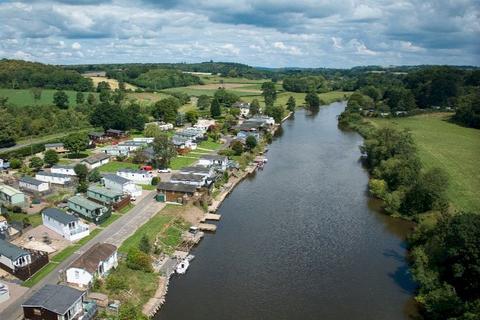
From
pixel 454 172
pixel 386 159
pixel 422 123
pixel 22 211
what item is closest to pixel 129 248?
pixel 22 211

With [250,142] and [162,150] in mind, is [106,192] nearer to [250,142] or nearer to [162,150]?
[162,150]

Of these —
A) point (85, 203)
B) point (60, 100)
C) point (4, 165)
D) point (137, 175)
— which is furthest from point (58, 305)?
point (60, 100)

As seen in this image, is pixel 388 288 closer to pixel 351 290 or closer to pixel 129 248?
pixel 351 290

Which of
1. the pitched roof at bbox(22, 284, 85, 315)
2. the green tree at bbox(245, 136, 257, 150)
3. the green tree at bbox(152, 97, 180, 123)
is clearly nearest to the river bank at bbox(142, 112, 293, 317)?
the green tree at bbox(245, 136, 257, 150)

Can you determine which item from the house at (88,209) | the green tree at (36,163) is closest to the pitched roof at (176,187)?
the house at (88,209)

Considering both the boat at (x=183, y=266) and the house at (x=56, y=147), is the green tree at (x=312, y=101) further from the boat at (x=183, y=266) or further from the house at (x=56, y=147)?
the boat at (x=183, y=266)

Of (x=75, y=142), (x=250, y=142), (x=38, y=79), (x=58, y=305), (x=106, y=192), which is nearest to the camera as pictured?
(x=58, y=305)
